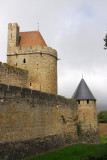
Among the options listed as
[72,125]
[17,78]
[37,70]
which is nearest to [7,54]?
[37,70]

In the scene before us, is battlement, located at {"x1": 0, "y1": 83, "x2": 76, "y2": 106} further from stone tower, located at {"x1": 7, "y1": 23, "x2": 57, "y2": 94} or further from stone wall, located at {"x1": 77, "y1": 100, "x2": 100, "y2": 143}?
stone wall, located at {"x1": 77, "y1": 100, "x2": 100, "y2": 143}

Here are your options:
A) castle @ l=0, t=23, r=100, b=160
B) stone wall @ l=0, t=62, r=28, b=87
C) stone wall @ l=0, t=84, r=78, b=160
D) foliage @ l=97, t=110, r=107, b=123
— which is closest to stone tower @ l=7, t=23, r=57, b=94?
castle @ l=0, t=23, r=100, b=160

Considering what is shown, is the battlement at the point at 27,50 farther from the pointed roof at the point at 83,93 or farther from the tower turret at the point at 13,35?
the pointed roof at the point at 83,93

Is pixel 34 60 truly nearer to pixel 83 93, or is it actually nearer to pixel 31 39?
pixel 31 39

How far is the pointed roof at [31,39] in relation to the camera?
2123 centimetres

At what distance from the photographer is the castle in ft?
37.7

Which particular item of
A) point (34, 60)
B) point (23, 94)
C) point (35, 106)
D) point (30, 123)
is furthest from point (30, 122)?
point (34, 60)

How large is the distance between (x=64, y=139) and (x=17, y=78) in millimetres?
6638

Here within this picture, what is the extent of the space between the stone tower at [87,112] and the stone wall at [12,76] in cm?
736

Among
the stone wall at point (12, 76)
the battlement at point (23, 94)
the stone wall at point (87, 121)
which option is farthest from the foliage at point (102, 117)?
the stone wall at point (12, 76)

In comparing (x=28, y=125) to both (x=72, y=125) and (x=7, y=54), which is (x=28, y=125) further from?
(x=7, y=54)

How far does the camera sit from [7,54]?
20.4 m

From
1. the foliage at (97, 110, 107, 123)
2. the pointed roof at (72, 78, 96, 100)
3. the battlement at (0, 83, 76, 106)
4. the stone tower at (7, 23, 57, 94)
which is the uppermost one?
the stone tower at (7, 23, 57, 94)

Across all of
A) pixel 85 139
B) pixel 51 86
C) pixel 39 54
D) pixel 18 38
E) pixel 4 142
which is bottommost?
pixel 85 139
